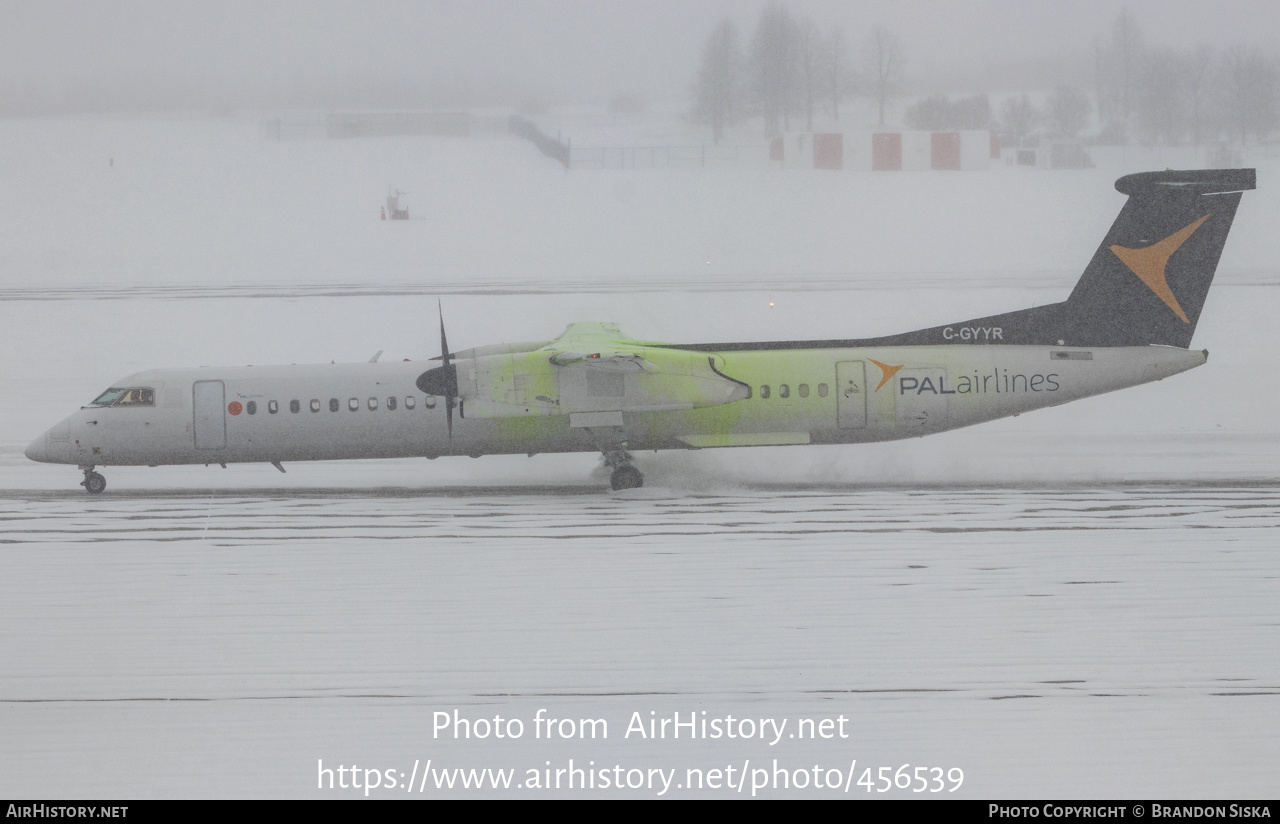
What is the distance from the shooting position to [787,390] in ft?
72.5

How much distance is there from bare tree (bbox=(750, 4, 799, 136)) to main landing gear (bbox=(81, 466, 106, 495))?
43.4 metres

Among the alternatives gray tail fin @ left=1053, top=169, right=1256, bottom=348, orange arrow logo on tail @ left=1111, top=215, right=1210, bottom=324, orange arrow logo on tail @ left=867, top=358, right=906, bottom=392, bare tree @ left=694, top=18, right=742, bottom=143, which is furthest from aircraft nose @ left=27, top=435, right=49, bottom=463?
bare tree @ left=694, top=18, right=742, bottom=143

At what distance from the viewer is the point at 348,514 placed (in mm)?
21188

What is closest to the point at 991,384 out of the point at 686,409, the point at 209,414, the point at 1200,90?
the point at 686,409

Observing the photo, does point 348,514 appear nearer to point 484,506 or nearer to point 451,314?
point 484,506

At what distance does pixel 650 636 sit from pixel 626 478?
7.68 metres

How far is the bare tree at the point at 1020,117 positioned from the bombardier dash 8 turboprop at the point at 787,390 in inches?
1750

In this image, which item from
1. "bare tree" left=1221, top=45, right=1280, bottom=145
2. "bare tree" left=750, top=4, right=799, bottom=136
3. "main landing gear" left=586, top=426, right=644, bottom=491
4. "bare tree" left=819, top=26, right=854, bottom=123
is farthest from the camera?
"bare tree" left=819, top=26, right=854, bottom=123

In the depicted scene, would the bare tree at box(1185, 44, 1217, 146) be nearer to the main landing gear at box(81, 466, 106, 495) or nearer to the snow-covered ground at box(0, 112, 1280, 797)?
the snow-covered ground at box(0, 112, 1280, 797)

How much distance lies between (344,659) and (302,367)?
9932mm

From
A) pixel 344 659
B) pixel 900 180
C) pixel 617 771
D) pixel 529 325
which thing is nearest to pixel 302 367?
pixel 344 659

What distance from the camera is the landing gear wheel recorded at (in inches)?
877

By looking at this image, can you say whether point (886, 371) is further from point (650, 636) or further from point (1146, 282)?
point (650, 636)

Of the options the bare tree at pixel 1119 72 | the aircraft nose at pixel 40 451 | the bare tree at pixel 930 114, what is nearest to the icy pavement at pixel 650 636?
the aircraft nose at pixel 40 451
